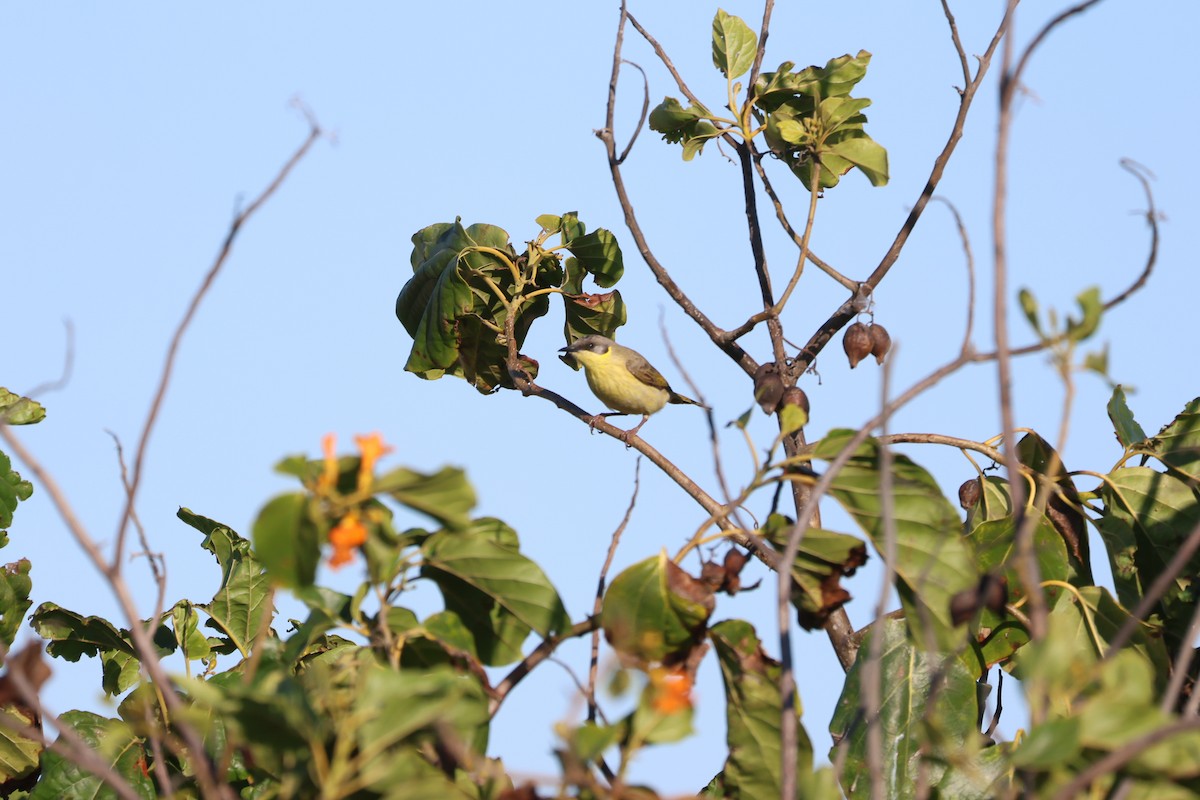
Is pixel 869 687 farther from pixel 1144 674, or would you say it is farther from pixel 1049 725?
pixel 1144 674

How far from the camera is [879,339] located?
14.3 ft

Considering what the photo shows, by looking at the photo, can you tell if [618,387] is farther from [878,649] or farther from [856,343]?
[878,649]

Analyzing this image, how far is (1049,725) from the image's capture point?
174cm

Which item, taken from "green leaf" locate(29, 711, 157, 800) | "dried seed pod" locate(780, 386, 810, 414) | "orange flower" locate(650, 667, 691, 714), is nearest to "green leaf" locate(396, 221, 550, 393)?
"dried seed pod" locate(780, 386, 810, 414)

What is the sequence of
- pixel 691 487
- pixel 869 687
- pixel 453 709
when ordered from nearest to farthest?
pixel 869 687 → pixel 453 709 → pixel 691 487

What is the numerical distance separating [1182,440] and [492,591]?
2.60m

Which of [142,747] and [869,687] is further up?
[142,747]

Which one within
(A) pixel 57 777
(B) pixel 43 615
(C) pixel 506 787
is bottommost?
(C) pixel 506 787

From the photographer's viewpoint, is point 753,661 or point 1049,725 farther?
point 753,661

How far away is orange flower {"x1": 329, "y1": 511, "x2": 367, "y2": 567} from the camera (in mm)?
1938

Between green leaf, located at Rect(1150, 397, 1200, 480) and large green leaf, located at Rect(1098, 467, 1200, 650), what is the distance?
0.18 ft

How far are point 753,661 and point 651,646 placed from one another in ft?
0.84

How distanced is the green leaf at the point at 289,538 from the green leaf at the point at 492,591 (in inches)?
18.8

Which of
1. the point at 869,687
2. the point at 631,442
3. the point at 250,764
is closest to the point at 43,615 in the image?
the point at 631,442
